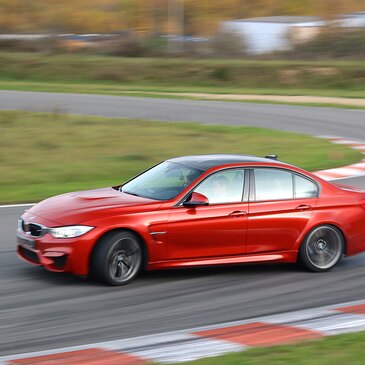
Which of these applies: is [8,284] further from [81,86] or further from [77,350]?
[81,86]

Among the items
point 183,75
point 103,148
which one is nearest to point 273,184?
point 103,148

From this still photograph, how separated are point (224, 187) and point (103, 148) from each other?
11.4m

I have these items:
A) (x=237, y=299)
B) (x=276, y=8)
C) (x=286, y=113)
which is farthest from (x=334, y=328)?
(x=276, y=8)

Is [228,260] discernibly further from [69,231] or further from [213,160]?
[69,231]

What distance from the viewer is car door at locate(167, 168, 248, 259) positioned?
9.48 metres

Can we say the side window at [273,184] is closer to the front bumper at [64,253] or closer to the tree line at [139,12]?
the front bumper at [64,253]

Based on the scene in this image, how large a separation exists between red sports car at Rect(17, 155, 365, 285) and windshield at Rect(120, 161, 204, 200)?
0.04 feet

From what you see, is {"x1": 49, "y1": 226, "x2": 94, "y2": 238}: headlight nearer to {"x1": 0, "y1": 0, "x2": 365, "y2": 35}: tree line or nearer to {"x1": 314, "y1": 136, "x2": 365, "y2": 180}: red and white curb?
{"x1": 314, "y1": 136, "x2": 365, "y2": 180}: red and white curb

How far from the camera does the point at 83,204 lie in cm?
945

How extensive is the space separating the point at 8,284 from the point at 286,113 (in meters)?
23.9

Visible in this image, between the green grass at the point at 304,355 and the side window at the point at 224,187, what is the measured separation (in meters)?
3.17

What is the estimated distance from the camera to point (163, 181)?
10.0 m

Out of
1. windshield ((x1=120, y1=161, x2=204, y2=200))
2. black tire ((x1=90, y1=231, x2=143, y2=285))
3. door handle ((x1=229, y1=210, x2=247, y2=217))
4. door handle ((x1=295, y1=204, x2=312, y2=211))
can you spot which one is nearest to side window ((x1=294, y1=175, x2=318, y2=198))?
door handle ((x1=295, y1=204, x2=312, y2=211))

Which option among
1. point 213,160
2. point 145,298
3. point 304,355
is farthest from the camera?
point 213,160
